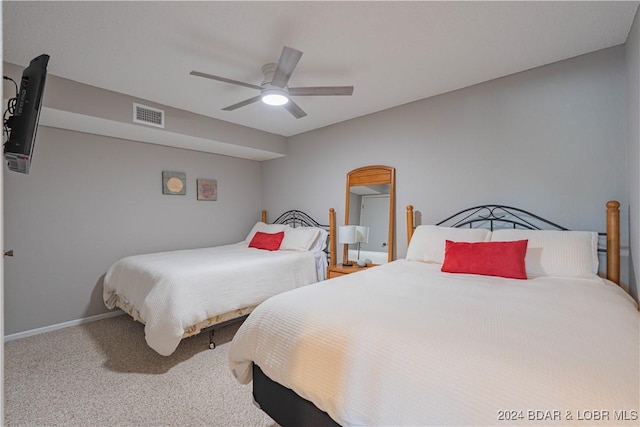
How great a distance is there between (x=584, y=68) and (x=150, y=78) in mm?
3569

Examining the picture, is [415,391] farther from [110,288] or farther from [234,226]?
[234,226]

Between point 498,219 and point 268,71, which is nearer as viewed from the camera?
point 268,71

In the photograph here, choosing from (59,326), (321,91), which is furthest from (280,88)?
(59,326)

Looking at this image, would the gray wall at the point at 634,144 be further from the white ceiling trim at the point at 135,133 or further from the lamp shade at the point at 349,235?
the white ceiling trim at the point at 135,133

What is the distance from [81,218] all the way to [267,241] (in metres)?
2.07

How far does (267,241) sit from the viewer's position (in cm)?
388

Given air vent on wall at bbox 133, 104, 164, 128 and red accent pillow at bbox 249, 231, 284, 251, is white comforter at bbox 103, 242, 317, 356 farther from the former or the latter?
air vent on wall at bbox 133, 104, 164, 128

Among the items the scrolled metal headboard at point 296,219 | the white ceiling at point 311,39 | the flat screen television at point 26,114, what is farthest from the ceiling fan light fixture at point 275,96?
the scrolled metal headboard at point 296,219

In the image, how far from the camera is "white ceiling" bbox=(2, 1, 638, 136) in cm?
177

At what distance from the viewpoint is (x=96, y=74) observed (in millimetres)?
2512

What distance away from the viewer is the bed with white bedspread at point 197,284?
7.49 feet

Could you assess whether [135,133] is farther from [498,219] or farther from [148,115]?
[498,219]

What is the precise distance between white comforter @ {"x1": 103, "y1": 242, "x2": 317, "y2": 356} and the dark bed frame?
101 centimetres

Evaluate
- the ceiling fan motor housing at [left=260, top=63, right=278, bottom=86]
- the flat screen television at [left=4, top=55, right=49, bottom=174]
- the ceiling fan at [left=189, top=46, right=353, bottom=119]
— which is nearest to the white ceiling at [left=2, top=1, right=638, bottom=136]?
the ceiling fan motor housing at [left=260, top=63, right=278, bottom=86]
